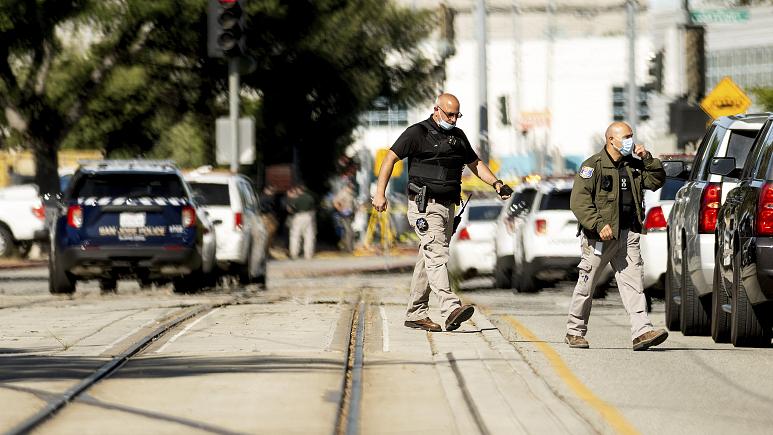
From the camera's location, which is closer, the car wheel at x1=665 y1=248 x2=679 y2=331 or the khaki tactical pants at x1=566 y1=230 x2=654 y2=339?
the khaki tactical pants at x1=566 y1=230 x2=654 y2=339

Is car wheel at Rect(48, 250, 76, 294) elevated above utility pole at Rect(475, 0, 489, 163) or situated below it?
below

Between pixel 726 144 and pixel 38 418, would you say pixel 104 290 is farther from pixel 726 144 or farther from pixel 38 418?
pixel 38 418

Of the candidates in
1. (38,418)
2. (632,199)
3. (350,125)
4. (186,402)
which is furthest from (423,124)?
(350,125)

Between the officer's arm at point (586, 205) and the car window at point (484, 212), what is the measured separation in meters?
14.6

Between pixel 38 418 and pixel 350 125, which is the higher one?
pixel 350 125

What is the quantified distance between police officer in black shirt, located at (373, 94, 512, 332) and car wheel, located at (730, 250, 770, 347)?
2045 millimetres

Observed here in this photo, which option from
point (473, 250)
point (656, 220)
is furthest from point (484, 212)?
point (656, 220)

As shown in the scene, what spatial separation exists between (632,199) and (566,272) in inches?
391

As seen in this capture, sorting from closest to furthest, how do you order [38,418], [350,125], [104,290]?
1. [38,418]
2. [104,290]
3. [350,125]

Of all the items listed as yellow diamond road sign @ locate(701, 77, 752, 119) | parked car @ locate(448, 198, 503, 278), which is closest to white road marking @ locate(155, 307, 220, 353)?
parked car @ locate(448, 198, 503, 278)

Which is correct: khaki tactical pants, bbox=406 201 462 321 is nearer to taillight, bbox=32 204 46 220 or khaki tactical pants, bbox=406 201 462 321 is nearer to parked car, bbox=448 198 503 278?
parked car, bbox=448 198 503 278

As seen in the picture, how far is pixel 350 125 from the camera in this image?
45188 millimetres

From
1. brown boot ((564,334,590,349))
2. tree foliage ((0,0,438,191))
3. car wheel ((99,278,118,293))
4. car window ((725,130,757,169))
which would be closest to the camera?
brown boot ((564,334,590,349))

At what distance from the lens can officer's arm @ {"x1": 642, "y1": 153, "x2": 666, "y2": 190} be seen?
44.6 ft
